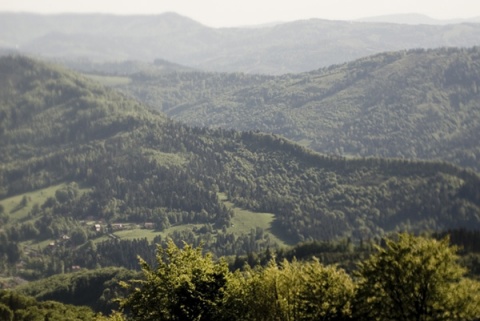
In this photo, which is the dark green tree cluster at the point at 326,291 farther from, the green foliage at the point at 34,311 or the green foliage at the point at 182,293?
the green foliage at the point at 34,311

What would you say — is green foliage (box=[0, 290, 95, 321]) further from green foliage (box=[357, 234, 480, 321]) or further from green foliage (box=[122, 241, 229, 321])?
green foliage (box=[357, 234, 480, 321])

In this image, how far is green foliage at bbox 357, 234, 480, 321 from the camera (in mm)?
70438

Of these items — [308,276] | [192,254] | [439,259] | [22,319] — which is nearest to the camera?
[439,259]

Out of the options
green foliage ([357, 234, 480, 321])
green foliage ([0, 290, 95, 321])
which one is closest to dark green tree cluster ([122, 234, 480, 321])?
green foliage ([357, 234, 480, 321])

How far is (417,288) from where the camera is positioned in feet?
235

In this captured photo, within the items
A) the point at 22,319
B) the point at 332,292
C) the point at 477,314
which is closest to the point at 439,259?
the point at 477,314

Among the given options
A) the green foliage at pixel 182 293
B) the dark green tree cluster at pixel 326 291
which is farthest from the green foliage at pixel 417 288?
the green foliage at pixel 182 293

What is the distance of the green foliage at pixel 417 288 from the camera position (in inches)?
2773

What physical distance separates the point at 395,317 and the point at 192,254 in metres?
32.4

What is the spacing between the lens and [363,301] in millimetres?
73500

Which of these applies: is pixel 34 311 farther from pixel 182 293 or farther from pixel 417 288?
pixel 417 288

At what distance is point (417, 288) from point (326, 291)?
11.4 metres

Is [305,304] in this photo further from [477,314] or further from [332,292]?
[477,314]

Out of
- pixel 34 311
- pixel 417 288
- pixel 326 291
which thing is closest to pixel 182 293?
pixel 326 291
